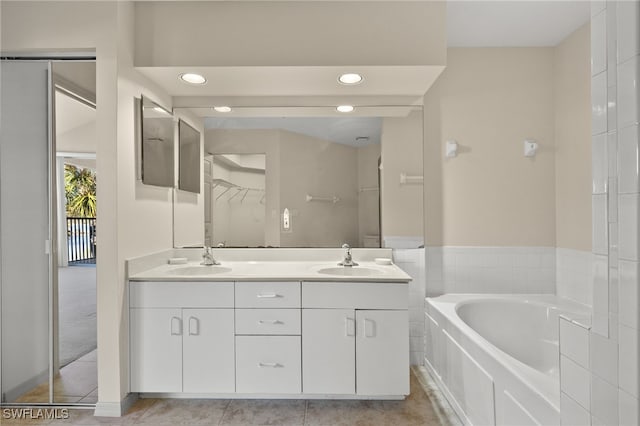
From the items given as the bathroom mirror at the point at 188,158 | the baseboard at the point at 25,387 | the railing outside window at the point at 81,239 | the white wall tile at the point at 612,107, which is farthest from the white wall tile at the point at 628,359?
the baseboard at the point at 25,387

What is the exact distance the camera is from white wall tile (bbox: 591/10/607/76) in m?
0.98

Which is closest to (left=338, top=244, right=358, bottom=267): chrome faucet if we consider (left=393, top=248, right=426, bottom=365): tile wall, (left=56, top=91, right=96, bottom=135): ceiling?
(left=393, top=248, right=426, bottom=365): tile wall

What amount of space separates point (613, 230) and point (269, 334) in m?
1.79

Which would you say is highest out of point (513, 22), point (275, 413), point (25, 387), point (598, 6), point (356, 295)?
point (513, 22)

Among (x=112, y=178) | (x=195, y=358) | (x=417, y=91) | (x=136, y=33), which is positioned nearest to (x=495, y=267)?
(x=417, y=91)

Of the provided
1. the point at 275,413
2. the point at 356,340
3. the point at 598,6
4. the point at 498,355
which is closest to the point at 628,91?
the point at 598,6

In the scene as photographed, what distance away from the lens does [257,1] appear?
7.61 feet

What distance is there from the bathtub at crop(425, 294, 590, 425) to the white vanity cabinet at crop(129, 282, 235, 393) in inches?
51.3

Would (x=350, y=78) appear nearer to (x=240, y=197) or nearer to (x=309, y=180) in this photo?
(x=309, y=180)

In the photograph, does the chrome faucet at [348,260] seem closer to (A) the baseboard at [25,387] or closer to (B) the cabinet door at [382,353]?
(B) the cabinet door at [382,353]

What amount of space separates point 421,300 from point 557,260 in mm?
1065

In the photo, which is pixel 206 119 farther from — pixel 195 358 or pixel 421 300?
pixel 421 300

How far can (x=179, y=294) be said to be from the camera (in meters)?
2.29

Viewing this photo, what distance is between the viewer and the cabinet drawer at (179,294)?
2285mm
